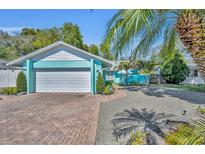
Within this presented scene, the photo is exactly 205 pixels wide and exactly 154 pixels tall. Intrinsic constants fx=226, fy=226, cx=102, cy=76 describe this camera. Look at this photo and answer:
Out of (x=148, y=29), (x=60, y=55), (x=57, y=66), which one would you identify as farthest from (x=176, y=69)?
(x=148, y=29)

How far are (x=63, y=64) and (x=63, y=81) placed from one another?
146cm

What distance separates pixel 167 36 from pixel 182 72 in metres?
25.8

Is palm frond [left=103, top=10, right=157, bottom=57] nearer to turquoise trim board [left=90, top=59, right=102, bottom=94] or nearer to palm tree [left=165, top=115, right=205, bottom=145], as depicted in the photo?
palm tree [left=165, top=115, right=205, bottom=145]

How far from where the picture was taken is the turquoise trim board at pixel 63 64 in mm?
18703

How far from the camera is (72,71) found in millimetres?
19094

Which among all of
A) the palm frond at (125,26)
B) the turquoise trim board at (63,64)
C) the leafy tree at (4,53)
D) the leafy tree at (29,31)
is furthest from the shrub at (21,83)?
the leafy tree at (4,53)

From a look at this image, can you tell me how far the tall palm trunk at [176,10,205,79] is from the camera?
3.54 meters

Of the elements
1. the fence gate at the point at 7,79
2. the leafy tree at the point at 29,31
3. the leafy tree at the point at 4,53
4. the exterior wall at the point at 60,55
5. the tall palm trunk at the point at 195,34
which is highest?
the leafy tree at the point at 29,31

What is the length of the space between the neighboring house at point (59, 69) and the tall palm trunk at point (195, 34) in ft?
48.9

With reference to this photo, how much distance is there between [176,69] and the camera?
1174 inches

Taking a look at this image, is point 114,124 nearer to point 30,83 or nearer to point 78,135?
point 78,135

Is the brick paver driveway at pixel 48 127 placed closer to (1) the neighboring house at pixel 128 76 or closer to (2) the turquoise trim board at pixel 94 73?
(2) the turquoise trim board at pixel 94 73
